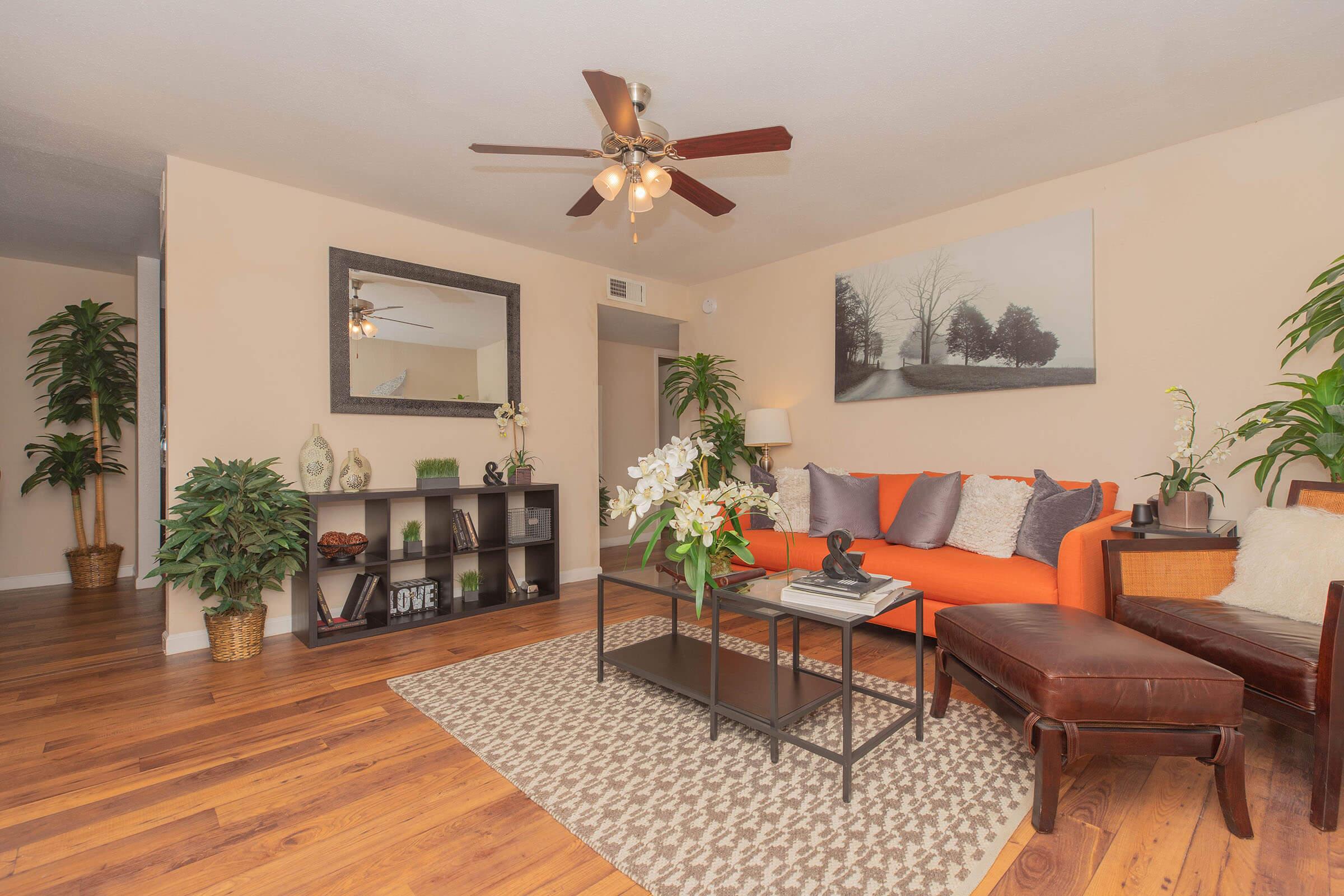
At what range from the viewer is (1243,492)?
292cm

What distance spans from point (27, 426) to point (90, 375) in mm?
666

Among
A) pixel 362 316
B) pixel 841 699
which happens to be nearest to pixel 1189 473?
pixel 841 699

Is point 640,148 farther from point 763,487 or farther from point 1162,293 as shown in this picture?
point 1162,293

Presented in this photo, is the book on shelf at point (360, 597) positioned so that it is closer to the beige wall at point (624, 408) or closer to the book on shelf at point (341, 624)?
the book on shelf at point (341, 624)

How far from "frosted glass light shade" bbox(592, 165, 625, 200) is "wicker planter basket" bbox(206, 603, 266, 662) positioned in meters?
2.79

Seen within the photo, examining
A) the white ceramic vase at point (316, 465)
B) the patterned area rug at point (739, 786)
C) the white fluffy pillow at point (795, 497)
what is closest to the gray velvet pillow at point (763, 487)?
the white fluffy pillow at point (795, 497)

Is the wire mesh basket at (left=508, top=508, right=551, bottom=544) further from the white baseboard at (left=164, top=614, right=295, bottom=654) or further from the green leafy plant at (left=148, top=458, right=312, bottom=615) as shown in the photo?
the white baseboard at (left=164, top=614, right=295, bottom=654)

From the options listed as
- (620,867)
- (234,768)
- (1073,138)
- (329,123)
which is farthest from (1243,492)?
(329,123)

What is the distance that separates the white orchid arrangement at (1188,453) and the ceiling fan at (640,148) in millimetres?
2327

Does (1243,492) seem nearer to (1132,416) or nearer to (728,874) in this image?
(1132,416)

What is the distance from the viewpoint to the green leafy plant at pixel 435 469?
151 inches

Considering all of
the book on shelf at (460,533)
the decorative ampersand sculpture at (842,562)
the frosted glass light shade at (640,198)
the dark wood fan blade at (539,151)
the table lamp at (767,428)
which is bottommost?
the book on shelf at (460,533)

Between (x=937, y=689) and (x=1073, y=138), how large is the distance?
2790 millimetres

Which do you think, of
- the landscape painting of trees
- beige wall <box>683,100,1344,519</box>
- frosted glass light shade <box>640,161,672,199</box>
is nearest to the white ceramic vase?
frosted glass light shade <box>640,161,672,199</box>
